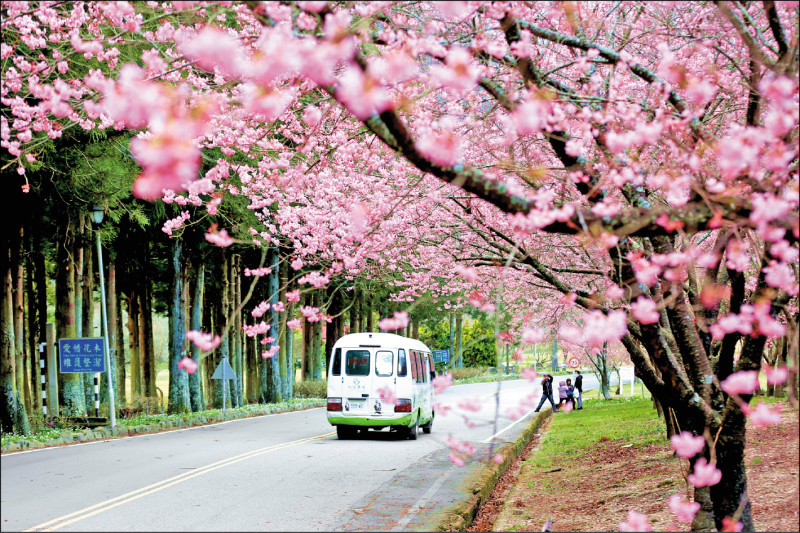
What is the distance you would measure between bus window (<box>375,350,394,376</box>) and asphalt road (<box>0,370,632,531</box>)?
5.87 feet

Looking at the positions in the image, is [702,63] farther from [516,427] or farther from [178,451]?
[516,427]

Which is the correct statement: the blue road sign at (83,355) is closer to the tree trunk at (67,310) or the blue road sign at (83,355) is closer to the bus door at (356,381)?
the tree trunk at (67,310)

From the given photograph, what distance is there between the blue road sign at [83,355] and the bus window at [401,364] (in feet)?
25.1

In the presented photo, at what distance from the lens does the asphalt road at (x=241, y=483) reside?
839cm

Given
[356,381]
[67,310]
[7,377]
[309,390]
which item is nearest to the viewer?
[7,377]

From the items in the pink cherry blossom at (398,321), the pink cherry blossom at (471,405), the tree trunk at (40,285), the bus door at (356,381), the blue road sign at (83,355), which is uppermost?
the tree trunk at (40,285)

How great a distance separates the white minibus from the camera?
62.5 feet

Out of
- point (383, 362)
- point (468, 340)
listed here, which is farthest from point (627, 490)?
point (468, 340)

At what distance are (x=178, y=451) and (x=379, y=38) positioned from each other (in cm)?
1126

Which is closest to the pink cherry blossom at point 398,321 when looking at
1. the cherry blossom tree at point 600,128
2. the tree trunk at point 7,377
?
the cherry blossom tree at point 600,128

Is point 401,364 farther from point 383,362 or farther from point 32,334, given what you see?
point 32,334

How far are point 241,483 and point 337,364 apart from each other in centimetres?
843

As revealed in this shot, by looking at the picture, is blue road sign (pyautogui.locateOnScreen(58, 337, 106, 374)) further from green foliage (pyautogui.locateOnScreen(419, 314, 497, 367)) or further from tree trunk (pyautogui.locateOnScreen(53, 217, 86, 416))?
green foliage (pyautogui.locateOnScreen(419, 314, 497, 367))

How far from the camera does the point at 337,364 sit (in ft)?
64.8
